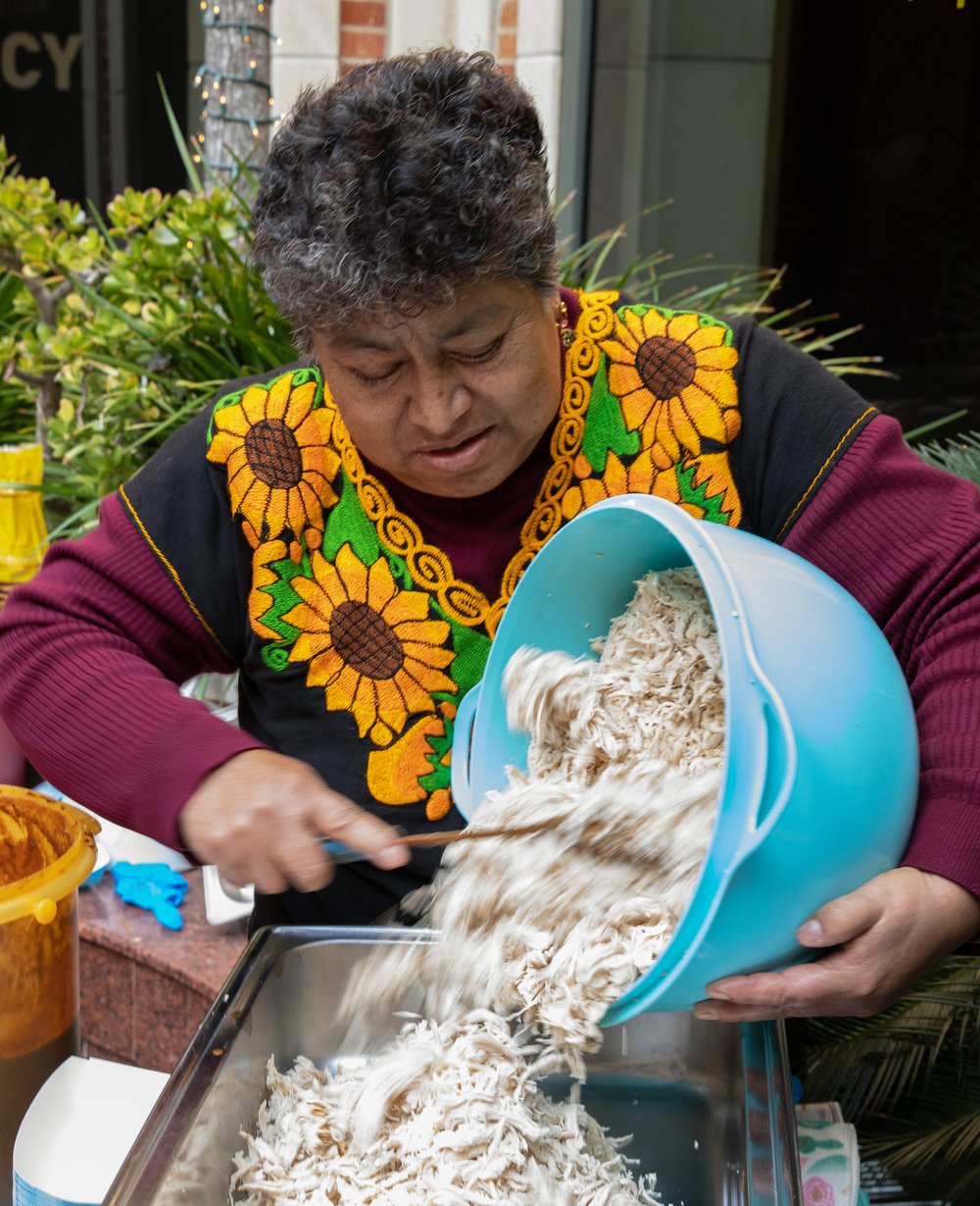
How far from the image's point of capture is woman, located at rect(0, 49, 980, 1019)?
116cm

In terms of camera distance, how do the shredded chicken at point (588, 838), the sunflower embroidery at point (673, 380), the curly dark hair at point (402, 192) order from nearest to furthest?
1. the shredded chicken at point (588, 838)
2. the curly dark hair at point (402, 192)
3. the sunflower embroidery at point (673, 380)

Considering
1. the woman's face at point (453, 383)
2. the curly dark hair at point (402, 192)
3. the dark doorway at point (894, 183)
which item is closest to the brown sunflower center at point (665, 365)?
the woman's face at point (453, 383)

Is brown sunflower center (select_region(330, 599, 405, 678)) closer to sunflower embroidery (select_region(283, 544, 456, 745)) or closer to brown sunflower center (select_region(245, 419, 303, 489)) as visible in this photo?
sunflower embroidery (select_region(283, 544, 456, 745))

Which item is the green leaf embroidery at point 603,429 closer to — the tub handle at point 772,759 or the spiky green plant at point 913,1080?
the tub handle at point 772,759

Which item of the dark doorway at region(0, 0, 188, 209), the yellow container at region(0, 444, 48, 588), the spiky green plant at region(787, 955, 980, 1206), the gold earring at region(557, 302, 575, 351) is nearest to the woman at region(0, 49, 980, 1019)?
the gold earring at region(557, 302, 575, 351)

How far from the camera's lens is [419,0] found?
387cm

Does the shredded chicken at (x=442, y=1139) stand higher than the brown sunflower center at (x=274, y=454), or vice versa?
the brown sunflower center at (x=274, y=454)

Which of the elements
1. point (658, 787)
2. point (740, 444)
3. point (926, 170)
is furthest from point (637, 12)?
point (658, 787)

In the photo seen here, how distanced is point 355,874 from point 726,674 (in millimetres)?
782

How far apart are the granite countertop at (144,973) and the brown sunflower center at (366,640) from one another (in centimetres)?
74

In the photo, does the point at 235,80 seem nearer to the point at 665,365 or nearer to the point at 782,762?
the point at 665,365

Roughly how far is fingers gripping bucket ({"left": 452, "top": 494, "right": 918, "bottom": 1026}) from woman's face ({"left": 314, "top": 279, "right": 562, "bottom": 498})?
0.25m

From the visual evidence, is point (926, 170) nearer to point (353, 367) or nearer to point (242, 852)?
point (353, 367)

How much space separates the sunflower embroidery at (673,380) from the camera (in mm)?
1482
